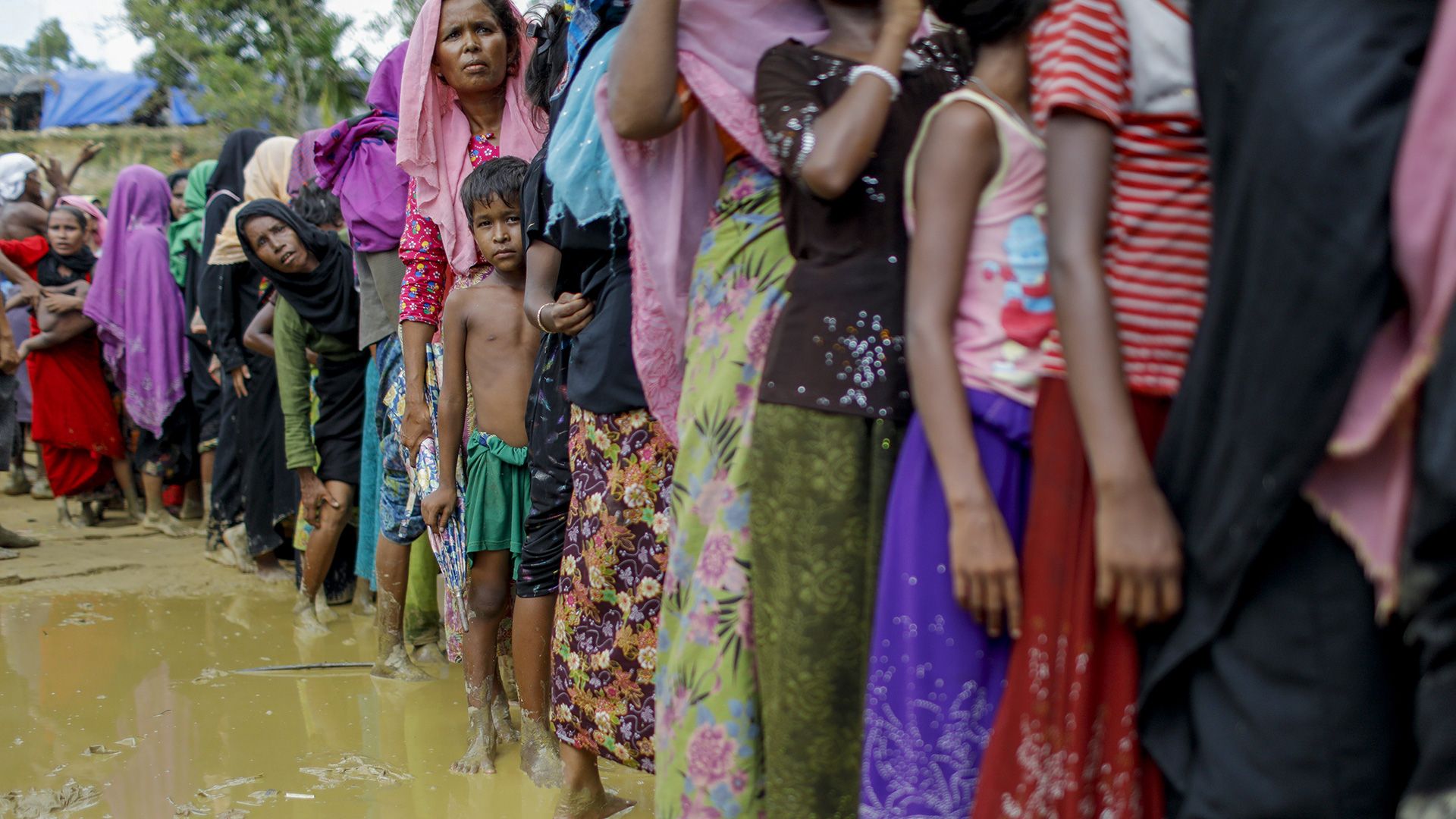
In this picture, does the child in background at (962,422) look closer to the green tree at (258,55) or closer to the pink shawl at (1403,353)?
the pink shawl at (1403,353)

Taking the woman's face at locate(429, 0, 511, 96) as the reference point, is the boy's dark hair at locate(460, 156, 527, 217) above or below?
below

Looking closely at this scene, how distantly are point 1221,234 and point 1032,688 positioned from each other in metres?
0.59

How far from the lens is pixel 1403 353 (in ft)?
3.51

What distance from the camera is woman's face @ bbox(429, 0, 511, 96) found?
10.6 feet

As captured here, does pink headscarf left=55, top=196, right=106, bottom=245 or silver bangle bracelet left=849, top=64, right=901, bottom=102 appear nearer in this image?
silver bangle bracelet left=849, top=64, right=901, bottom=102

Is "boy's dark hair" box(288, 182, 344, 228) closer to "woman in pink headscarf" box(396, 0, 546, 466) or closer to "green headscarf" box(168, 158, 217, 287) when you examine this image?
"green headscarf" box(168, 158, 217, 287)

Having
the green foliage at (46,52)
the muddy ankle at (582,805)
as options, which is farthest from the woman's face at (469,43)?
the green foliage at (46,52)

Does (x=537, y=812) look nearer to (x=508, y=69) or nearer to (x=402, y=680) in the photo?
(x=402, y=680)

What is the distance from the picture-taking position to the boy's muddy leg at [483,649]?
3033 millimetres

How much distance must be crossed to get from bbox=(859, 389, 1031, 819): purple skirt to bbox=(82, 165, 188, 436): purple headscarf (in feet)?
21.7

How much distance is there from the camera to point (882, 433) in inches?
59.1

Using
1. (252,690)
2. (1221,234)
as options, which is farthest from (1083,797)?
(252,690)

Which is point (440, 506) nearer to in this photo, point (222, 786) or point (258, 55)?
point (222, 786)

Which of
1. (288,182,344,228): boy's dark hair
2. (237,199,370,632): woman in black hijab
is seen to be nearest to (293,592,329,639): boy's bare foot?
(237,199,370,632): woman in black hijab
